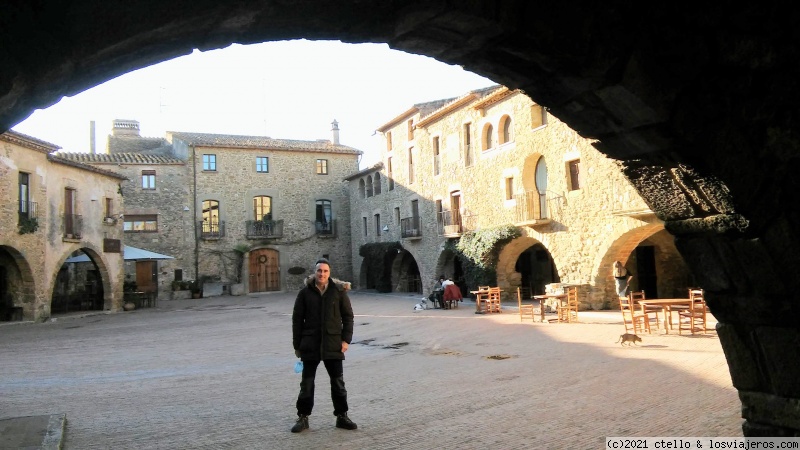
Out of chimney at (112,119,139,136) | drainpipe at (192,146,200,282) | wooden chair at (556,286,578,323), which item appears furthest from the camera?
chimney at (112,119,139,136)

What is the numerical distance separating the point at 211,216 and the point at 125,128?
361 inches

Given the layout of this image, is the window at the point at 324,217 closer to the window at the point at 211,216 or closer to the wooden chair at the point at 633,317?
the window at the point at 211,216

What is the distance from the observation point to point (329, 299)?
5.48m

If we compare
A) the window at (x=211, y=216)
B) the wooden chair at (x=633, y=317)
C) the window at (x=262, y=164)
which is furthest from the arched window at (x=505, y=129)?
the window at (x=211, y=216)


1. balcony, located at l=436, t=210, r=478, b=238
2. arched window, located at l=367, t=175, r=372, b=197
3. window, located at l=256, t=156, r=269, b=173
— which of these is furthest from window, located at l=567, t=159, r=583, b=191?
window, located at l=256, t=156, r=269, b=173

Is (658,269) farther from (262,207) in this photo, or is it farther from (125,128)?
(125,128)


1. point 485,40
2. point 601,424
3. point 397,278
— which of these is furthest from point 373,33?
point 397,278

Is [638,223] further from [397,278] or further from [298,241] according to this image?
[298,241]

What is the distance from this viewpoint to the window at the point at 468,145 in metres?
23.6

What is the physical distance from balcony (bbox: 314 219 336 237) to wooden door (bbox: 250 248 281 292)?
291 cm

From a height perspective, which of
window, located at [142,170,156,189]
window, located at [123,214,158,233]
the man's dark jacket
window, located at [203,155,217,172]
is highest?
window, located at [203,155,217,172]

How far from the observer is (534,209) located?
19.1m

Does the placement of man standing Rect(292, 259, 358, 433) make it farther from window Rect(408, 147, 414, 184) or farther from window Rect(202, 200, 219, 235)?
window Rect(202, 200, 219, 235)

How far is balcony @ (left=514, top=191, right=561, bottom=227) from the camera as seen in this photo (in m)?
18.8
